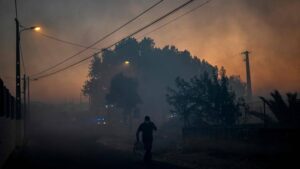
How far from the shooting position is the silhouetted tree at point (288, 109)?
798 inches

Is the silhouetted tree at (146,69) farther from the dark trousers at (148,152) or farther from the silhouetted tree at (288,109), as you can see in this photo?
the dark trousers at (148,152)

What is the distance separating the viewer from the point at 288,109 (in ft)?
68.5

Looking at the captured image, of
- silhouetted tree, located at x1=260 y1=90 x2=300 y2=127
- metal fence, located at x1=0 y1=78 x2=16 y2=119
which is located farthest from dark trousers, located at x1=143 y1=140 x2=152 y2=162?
silhouetted tree, located at x1=260 y1=90 x2=300 y2=127

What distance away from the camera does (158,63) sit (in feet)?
291

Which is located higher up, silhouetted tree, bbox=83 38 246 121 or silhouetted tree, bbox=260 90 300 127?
silhouetted tree, bbox=83 38 246 121

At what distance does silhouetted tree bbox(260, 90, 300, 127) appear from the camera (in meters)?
20.3

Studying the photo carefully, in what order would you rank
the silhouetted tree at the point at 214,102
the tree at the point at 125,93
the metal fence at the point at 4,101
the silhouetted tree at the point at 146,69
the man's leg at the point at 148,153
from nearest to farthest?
the metal fence at the point at 4,101 < the man's leg at the point at 148,153 < the silhouetted tree at the point at 214,102 < the tree at the point at 125,93 < the silhouetted tree at the point at 146,69

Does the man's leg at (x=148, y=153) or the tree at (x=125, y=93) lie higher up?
the tree at (x=125, y=93)

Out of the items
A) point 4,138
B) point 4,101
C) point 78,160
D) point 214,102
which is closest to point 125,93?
point 214,102

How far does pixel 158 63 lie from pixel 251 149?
7295 centimetres

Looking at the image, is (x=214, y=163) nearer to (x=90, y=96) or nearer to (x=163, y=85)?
(x=163, y=85)

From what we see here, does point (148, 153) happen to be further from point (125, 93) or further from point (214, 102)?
point (125, 93)

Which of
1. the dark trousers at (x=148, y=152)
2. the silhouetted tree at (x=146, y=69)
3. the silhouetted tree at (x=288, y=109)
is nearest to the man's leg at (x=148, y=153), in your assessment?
the dark trousers at (x=148, y=152)

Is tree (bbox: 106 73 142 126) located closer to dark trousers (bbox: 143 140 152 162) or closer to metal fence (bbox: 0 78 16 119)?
metal fence (bbox: 0 78 16 119)
